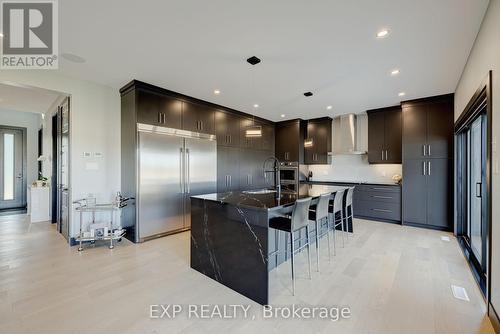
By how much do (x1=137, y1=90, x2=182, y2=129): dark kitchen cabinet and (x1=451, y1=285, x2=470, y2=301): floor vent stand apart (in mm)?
4648

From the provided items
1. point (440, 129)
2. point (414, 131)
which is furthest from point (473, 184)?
point (414, 131)

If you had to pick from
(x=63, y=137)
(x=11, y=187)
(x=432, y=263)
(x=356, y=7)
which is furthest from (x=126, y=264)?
(x=11, y=187)

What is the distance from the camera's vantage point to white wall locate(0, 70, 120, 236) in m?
3.49

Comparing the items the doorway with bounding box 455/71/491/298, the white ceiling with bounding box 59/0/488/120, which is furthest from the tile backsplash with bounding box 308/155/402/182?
the white ceiling with bounding box 59/0/488/120

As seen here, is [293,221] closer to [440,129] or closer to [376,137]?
[440,129]

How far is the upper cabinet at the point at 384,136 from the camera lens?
5.22 m

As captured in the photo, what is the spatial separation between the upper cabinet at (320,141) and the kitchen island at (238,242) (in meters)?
4.20

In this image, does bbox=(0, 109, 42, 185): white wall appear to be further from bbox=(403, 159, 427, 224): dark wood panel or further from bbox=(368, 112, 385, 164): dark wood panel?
bbox=(403, 159, 427, 224): dark wood panel

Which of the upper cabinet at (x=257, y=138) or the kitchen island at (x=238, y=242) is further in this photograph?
the upper cabinet at (x=257, y=138)

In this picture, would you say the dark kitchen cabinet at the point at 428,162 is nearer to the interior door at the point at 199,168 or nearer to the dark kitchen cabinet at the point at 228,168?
the dark kitchen cabinet at the point at 228,168

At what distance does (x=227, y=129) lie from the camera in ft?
17.9

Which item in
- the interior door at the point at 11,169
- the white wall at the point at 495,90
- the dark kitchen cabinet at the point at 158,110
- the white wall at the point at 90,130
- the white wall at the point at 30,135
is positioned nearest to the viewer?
the white wall at the point at 495,90

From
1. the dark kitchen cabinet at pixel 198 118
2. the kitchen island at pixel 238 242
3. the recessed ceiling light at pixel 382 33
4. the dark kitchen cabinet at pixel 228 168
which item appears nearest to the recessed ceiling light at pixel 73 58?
the dark kitchen cabinet at pixel 198 118

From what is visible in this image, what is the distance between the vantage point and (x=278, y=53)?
284cm
